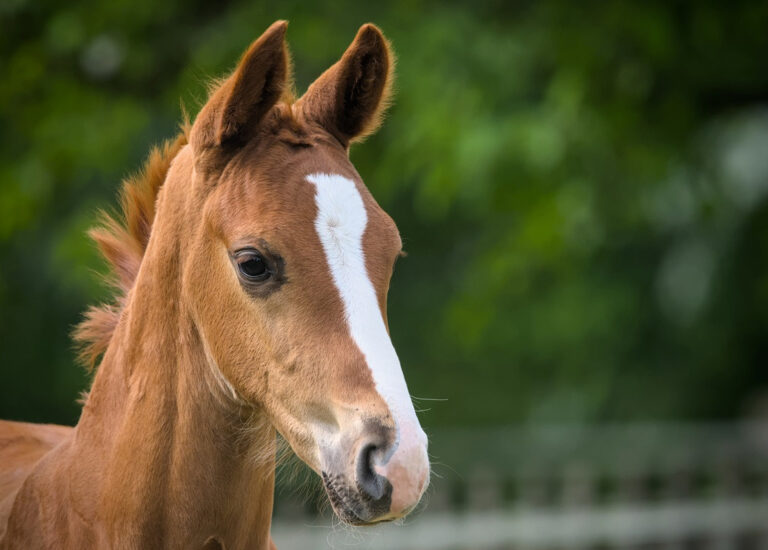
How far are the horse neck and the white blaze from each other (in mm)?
417

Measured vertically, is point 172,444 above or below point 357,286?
below

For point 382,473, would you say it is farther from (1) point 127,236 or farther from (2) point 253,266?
(1) point 127,236

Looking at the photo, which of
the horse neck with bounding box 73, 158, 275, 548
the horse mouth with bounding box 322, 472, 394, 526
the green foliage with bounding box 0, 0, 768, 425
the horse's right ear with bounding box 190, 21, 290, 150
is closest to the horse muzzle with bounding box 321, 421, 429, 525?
the horse mouth with bounding box 322, 472, 394, 526

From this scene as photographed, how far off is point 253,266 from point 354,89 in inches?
25.0

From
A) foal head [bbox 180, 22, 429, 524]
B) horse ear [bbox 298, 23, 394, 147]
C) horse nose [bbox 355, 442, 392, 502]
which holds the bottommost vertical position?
horse nose [bbox 355, 442, 392, 502]

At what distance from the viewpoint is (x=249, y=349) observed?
2.26m

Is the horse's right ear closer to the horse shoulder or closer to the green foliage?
the horse shoulder

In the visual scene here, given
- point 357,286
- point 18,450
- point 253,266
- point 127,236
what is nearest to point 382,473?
point 357,286

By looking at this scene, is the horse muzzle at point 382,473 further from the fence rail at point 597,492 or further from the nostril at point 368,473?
the fence rail at point 597,492

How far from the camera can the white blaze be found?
2041mm

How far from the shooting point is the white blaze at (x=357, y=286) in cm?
204

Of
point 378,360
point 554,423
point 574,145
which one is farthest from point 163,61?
point 554,423

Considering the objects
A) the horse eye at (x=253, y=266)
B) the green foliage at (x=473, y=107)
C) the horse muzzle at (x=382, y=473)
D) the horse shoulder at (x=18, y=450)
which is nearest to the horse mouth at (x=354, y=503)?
the horse muzzle at (x=382, y=473)

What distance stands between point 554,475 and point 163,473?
7.76 m
